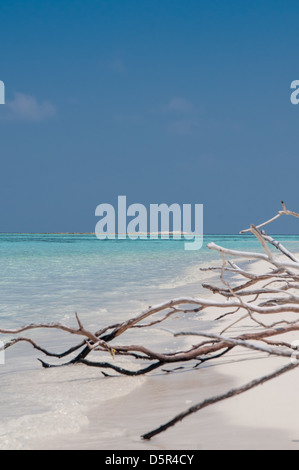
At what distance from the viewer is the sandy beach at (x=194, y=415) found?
199 centimetres

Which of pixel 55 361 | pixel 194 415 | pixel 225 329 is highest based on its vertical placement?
pixel 225 329

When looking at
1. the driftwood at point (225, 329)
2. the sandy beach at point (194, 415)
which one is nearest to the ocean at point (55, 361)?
the sandy beach at point (194, 415)

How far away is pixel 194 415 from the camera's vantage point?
2.30m

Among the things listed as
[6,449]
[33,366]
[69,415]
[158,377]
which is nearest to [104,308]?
[33,366]

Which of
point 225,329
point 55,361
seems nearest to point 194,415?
point 225,329

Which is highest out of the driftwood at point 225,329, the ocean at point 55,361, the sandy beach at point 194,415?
the driftwood at point 225,329

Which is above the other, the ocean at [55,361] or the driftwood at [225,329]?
the driftwood at [225,329]

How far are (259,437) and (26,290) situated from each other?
22.7ft

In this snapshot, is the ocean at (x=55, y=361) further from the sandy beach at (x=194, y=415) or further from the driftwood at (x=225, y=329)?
the driftwood at (x=225, y=329)

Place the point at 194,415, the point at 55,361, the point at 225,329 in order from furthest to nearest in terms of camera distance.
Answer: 1. the point at 55,361
2. the point at 225,329
3. the point at 194,415

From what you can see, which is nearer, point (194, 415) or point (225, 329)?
point (194, 415)

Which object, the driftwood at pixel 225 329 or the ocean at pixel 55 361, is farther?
the ocean at pixel 55 361

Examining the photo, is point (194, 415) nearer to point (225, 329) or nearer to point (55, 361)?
point (225, 329)
